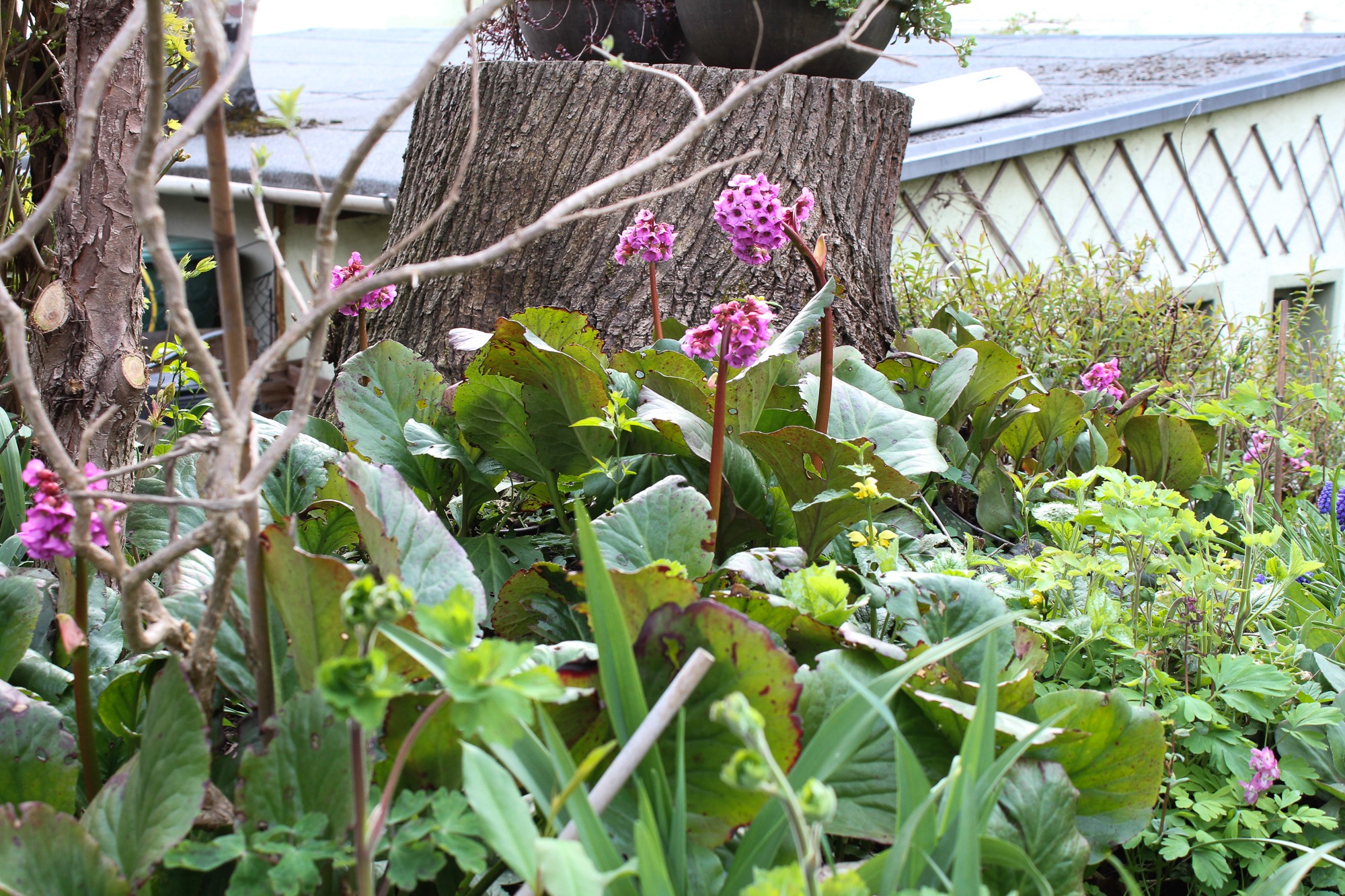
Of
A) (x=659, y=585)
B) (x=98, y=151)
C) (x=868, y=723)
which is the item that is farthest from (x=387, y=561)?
(x=98, y=151)

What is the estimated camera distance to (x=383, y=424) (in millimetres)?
1329

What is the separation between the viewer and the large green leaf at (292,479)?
46.2 inches

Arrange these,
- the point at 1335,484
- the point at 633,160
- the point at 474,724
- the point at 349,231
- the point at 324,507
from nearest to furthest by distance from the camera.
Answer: the point at 474,724 → the point at 324,507 → the point at 1335,484 → the point at 633,160 → the point at 349,231

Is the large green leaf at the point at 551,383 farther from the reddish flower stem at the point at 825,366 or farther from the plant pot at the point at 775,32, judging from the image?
the plant pot at the point at 775,32

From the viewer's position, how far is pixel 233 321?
2.24ft

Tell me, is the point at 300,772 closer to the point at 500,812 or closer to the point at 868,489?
the point at 500,812

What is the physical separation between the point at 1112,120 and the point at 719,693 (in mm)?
4835

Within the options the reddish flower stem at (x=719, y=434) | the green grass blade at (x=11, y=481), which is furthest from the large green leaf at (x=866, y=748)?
the green grass blade at (x=11, y=481)

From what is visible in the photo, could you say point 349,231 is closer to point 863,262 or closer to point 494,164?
point 494,164

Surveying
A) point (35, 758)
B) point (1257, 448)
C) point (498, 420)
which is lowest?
point (1257, 448)

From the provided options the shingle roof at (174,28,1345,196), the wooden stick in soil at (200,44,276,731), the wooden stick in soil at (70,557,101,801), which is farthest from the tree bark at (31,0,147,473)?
the shingle roof at (174,28,1345,196)

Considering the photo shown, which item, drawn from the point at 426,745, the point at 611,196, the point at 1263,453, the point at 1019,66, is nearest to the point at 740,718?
the point at 426,745

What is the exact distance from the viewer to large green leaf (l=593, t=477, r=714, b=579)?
100cm

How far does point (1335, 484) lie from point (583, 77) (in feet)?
5.72
